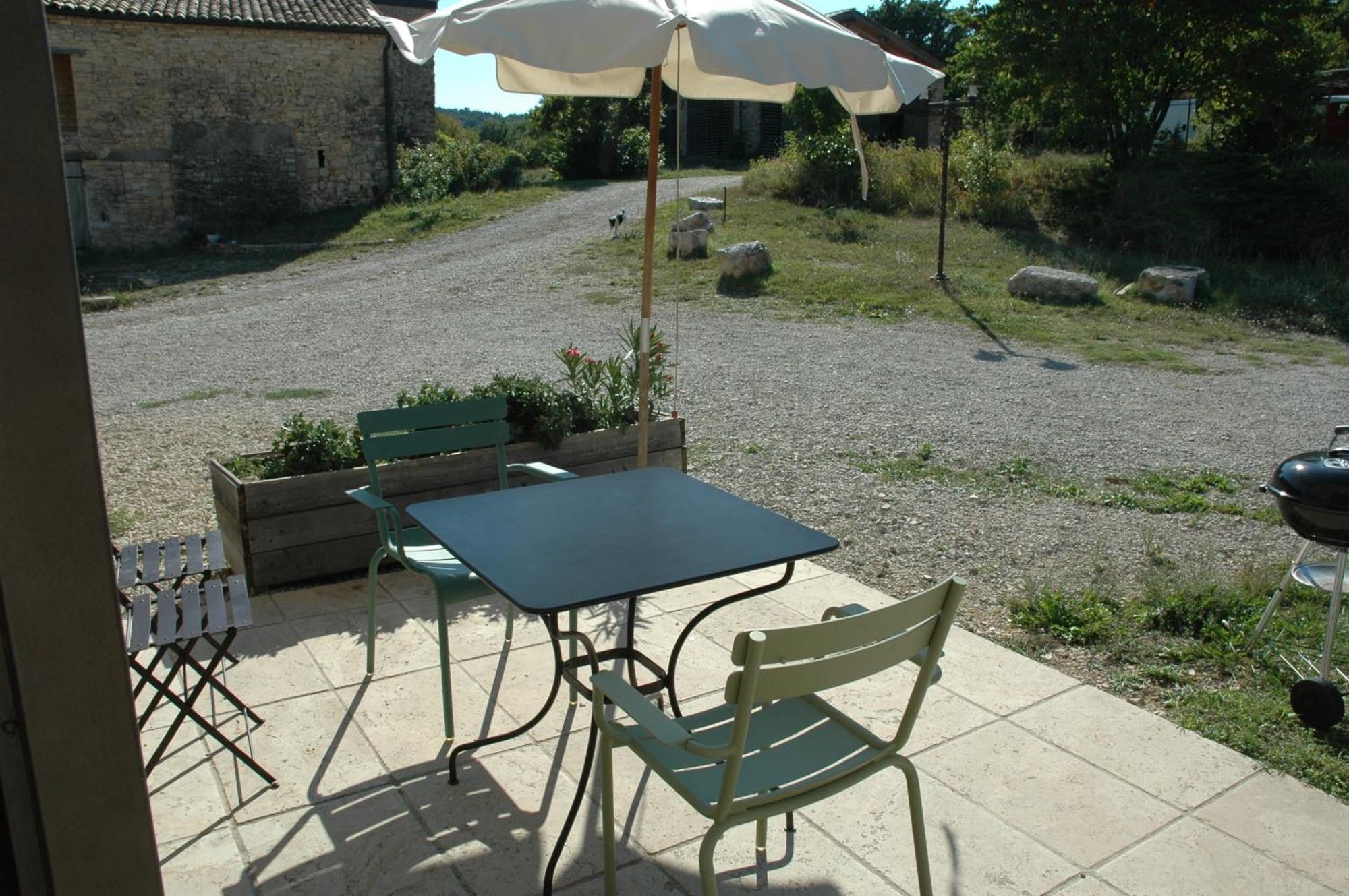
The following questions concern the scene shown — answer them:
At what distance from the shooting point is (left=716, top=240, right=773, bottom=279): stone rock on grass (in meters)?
12.9

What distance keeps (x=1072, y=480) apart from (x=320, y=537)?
4.29 metres

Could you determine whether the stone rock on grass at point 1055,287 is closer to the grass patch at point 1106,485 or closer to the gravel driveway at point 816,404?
the gravel driveway at point 816,404

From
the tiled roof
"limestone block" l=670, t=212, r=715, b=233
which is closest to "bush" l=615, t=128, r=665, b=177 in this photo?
the tiled roof

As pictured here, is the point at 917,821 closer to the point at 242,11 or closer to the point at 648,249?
the point at 648,249

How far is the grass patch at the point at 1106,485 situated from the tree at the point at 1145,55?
12.4 metres

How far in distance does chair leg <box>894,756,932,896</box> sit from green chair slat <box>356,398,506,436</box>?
2.07 m

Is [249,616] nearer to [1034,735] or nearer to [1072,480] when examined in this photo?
[1034,735]

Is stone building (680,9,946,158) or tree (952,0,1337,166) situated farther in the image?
stone building (680,9,946,158)

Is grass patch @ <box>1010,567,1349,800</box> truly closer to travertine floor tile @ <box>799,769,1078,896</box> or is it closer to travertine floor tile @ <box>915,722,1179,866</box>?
travertine floor tile @ <box>915,722,1179,866</box>

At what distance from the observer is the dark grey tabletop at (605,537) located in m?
2.46

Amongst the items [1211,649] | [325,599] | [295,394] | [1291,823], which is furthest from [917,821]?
[295,394]

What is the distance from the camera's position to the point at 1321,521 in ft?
10.2

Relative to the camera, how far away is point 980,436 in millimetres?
7113

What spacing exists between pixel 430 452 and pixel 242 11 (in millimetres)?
18195
